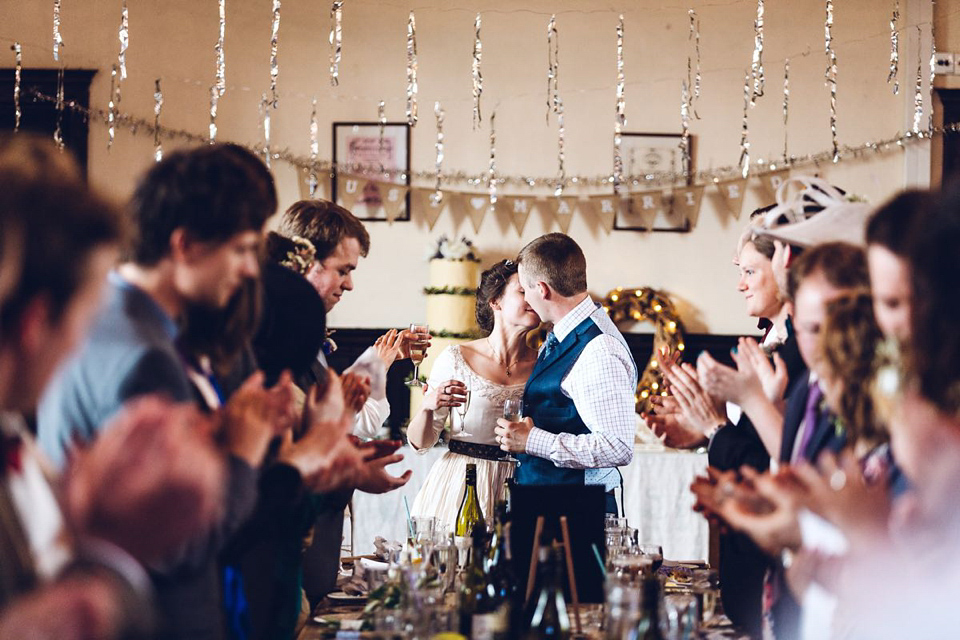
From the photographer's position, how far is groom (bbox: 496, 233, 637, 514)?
288 cm

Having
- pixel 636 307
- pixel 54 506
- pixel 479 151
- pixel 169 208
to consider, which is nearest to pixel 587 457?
pixel 169 208

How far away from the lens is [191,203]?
139 cm

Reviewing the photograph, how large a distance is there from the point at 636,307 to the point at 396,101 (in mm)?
1899

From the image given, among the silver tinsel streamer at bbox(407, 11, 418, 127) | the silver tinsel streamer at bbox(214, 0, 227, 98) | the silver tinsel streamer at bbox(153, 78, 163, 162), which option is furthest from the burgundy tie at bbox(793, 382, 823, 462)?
the silver tinsel streamer at bbox(153, 78, 163, 162)

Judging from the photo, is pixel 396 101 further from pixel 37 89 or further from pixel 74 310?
pixel 74 310

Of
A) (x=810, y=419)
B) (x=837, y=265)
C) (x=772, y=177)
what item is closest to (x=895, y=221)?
(x=837, y=265)

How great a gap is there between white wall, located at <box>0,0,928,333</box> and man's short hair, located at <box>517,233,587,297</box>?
2791mm

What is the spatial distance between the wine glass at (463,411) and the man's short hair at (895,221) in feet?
6.14

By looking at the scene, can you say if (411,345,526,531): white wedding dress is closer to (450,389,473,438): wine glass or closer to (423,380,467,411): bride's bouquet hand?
(450,389,473,438): wine glass

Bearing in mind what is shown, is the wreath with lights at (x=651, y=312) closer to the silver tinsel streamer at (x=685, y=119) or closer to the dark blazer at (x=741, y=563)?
the silver tinsel streamer at (x=685, y=119)

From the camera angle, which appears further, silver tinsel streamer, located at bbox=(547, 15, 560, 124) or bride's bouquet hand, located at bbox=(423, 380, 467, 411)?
silver tinsel streamer, located at bbox=(547, 15, 560, 124)

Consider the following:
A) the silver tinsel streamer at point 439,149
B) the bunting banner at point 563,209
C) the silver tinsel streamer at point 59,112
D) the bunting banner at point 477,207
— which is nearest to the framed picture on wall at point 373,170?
the silver tinsel streamer at point 439,149

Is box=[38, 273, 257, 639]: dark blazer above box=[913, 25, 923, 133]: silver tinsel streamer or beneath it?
beneath

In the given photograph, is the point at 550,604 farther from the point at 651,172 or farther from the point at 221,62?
the point at 651,172
